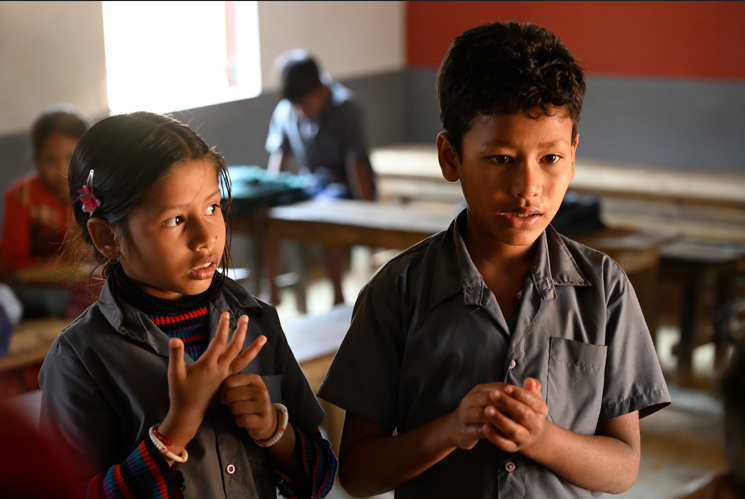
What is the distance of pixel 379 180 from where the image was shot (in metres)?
5.74

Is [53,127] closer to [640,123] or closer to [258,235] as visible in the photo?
[258,235]

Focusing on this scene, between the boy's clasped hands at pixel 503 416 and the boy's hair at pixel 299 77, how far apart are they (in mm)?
3558

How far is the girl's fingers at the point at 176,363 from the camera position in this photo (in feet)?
3.02

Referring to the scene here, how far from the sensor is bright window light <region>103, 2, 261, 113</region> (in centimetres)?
443

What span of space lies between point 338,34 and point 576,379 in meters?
5.38

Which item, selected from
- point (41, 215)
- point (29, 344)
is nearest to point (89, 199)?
point (29, 344)


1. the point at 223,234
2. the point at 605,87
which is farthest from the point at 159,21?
the point at 223,234

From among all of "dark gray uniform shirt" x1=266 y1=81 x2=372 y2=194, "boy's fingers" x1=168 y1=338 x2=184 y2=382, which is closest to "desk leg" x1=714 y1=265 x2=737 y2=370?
"dark gray uniform shirt" x1=266 y1=81 x2=372 y2=194

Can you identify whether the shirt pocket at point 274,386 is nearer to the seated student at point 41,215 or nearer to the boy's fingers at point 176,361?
the boy's fingers at point 176,361

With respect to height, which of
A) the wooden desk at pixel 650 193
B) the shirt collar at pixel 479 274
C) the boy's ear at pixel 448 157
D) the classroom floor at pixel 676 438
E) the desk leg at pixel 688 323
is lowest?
the classroom floor at pixel 676 438

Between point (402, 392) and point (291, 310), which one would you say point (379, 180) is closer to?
point (291, 310)

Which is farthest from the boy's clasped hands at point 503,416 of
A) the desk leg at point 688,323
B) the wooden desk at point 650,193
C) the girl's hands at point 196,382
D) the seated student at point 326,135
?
the wooden desk at point 650,193

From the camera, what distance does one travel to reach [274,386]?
3.56ft

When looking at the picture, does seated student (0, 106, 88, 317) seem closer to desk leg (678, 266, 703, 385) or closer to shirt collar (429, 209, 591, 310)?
shirt collar (429, 209, 591, 310)
